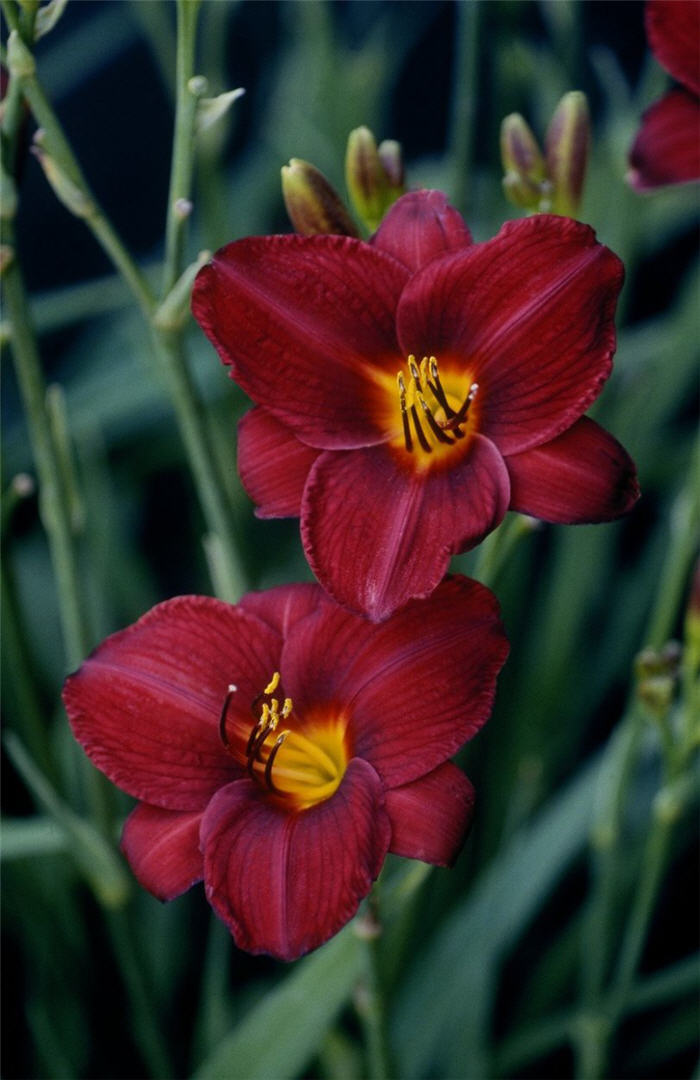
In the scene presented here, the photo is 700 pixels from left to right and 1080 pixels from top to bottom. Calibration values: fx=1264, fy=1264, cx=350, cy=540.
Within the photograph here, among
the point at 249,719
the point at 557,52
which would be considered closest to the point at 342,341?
the point at 249,719

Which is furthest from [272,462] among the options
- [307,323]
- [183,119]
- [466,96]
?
[466,96]

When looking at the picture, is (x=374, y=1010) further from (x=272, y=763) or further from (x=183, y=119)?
(x=183, y=119)

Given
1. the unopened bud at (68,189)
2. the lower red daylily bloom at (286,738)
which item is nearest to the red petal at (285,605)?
the lower red daylily bloom at (286,738)

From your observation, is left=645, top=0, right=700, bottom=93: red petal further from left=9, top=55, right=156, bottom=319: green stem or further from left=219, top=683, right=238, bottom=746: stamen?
left=219, top=683, right=238, bottom=746: stamen

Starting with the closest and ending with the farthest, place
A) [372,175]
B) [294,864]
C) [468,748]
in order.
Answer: [294,864], [372,175], [468,748]

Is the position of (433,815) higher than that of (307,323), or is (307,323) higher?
(307,323)

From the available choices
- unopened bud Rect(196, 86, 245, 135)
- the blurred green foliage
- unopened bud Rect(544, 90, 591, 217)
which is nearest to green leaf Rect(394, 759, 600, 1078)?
the blurred green foliage

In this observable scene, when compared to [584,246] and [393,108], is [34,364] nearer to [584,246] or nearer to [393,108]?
[584,246]
